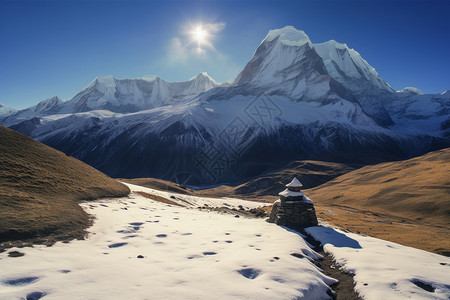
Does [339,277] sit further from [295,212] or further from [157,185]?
[157,185]

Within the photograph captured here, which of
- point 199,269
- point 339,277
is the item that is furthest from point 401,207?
point 199,269

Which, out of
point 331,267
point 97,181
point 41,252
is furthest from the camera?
point 97,181

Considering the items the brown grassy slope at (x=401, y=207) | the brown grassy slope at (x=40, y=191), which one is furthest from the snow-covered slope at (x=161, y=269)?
the brown grassy slope at (x=401, y=207)

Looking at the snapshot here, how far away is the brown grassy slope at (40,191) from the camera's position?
40.1 feet

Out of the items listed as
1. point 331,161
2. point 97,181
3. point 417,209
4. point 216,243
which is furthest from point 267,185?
point 216,243

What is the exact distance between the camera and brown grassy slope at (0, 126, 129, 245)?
481 inches

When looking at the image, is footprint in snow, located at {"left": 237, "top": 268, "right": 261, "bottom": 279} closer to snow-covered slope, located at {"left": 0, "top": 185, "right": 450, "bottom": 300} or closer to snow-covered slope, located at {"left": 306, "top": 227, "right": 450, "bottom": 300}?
snow-covered slope, located at {"left": 0, "top": 185, "right": 450, "bottom": 300}

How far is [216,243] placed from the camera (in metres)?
13.6

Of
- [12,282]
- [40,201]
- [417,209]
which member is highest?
[40,201]

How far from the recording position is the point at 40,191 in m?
19.0

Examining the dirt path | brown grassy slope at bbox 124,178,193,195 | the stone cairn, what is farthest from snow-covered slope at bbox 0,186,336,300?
brown grassy slope at bbox 124,178,193,195

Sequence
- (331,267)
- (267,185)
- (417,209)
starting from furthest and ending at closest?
(267,185)
(417,209)
(331,267)

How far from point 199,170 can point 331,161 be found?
100478 mm

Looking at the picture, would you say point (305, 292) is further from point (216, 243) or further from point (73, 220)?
point (73, 220)
